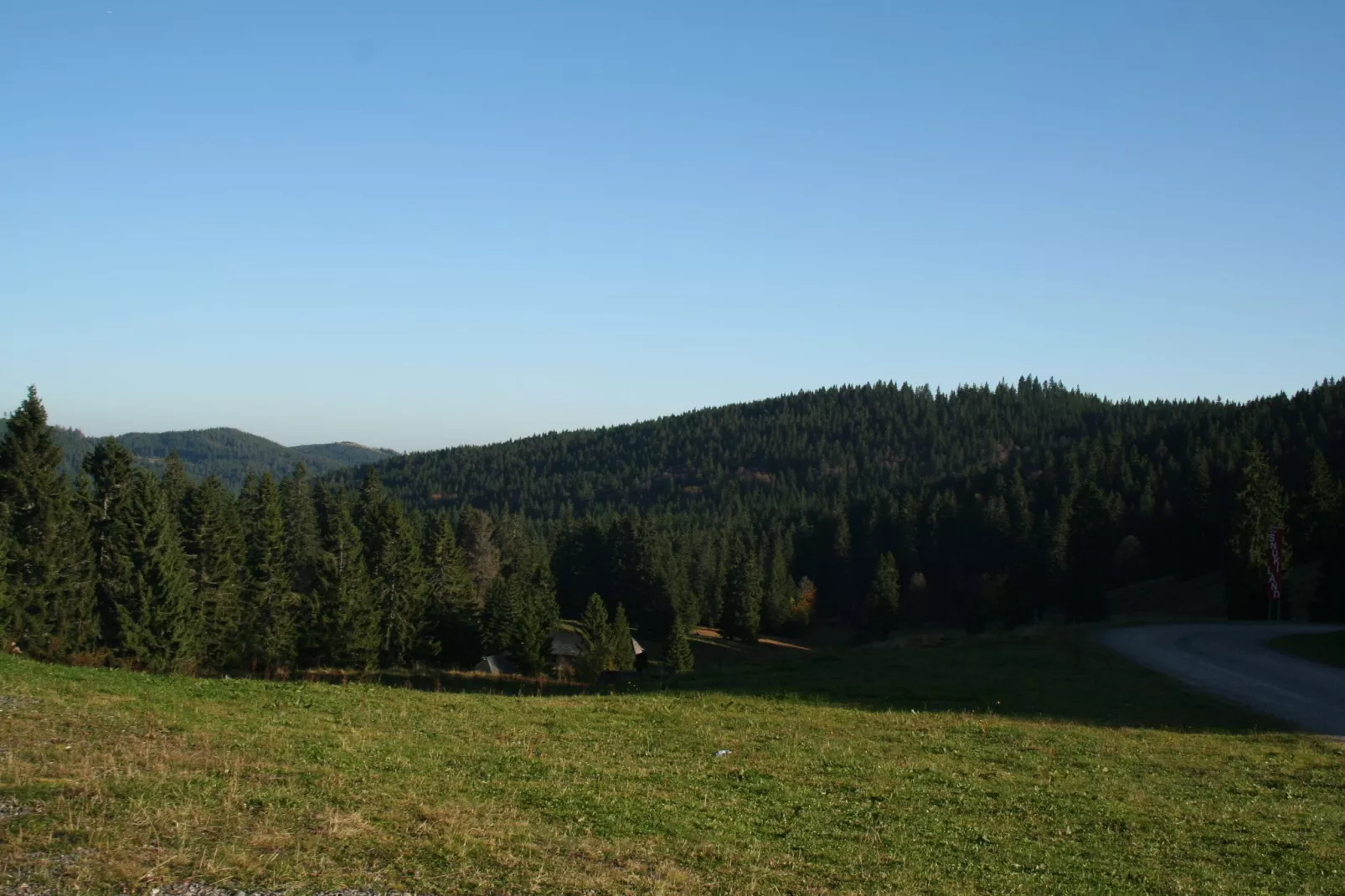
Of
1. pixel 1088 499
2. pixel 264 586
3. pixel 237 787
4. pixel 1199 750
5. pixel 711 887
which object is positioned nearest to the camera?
pixel 711 887

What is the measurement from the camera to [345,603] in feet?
175

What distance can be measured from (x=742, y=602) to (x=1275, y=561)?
4804 cm

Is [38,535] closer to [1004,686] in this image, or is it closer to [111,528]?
[111,528]

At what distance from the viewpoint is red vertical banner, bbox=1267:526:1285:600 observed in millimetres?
50594

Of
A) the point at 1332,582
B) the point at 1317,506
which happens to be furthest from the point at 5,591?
the point at 1317,506

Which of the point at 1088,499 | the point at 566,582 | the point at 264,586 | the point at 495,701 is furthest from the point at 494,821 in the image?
the point at 566,582

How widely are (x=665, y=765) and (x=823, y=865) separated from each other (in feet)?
19.0

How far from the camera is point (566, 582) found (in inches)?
4208

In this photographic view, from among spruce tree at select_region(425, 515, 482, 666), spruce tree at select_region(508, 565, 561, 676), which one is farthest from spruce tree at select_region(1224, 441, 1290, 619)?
A: spruce tree at select_region(425, 515, 482, 666)

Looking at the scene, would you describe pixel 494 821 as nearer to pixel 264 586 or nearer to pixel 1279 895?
pixel 1279 895

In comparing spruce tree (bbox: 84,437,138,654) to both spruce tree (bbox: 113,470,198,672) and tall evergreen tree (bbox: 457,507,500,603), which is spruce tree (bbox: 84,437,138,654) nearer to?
spruce tree (bbox: 113,470,198,672)

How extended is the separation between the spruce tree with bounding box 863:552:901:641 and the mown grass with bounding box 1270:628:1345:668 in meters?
51.5

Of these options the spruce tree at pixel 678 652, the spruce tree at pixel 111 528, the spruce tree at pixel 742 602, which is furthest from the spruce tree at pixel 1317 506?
the spruce tree at pixel 111 528

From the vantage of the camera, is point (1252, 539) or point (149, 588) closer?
point (149, 588)
